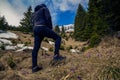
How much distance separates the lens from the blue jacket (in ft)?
28.5

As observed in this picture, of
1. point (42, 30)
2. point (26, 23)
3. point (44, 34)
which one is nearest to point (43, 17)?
point (42, 30)

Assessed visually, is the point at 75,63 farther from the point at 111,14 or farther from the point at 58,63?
the point at 111,14

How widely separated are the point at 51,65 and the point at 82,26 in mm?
52140

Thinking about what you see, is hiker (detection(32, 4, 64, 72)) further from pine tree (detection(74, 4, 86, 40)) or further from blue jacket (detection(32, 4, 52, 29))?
pine tree (detection(74, 4, 86, 40))

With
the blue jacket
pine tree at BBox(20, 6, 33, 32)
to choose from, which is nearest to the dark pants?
the blue jacket

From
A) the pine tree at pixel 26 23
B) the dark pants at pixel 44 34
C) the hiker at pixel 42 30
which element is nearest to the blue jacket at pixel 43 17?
the hiker at pixel 42 30

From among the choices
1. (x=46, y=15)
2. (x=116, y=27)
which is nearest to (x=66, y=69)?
(x=46, y=15)

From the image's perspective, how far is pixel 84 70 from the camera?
25.7ft

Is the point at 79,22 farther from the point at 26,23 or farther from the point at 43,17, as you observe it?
the point at 43,17

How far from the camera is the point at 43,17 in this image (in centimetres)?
874

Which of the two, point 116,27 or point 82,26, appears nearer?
point 116,27

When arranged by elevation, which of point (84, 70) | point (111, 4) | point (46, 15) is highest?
point (111, 4)

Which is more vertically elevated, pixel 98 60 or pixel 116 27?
pixel 116 27

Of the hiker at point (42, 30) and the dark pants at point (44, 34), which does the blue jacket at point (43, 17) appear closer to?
the hiker at point (42, 30)
